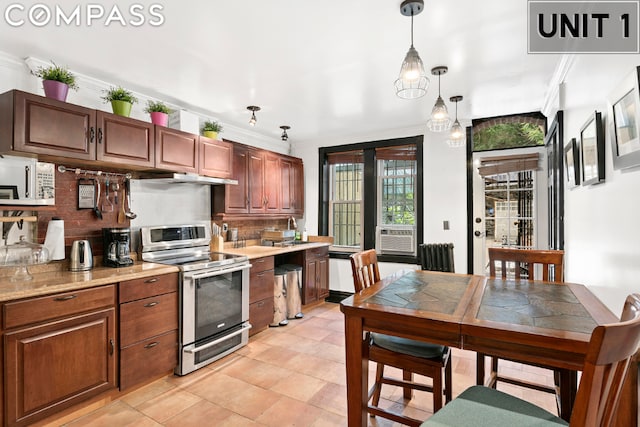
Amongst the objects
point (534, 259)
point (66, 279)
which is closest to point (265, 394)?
point (66, 279)

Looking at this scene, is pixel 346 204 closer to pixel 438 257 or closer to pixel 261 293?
pixel 438 257

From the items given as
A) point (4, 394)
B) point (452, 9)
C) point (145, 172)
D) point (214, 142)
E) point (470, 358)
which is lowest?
point (470, 358)

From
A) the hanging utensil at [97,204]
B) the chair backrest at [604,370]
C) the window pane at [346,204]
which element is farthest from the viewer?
the window pane at [346,204]

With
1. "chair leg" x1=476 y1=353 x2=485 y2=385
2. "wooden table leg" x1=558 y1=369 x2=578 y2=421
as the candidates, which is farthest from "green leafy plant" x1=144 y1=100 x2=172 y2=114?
"wooden table leg" x1=558 y1=369 x2=578 y2=421

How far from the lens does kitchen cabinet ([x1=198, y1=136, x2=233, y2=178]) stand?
345 cm

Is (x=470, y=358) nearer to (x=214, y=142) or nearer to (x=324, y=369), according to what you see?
(x=324, y=369)

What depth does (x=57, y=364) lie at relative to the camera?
6.69 feet

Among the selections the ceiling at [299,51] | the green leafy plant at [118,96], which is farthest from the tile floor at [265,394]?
the ceiling at [299,51]

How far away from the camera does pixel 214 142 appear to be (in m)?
3.58

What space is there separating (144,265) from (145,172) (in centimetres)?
99

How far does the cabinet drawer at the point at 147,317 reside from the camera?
239cm

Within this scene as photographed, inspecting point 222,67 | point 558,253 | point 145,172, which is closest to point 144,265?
point 145,172

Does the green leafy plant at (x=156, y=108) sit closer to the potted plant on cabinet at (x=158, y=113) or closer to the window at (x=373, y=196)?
the potted plant on cabinet at (x=158, y=113)

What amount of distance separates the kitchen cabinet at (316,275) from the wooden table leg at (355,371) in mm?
2680
